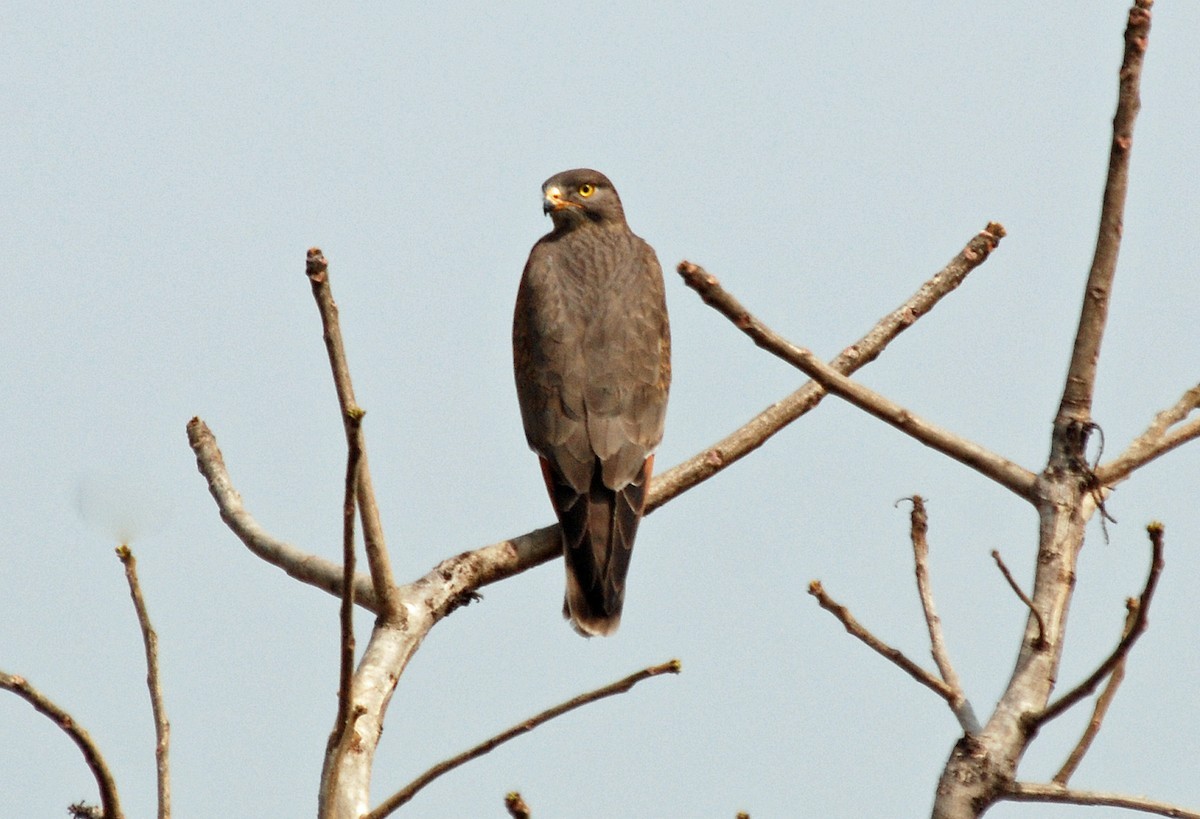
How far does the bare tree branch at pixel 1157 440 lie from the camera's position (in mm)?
3092

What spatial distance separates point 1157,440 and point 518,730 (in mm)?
1602

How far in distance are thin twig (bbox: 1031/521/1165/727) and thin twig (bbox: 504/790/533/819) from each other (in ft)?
3.43

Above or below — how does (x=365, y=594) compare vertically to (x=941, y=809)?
above

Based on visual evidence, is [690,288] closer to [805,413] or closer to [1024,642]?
[1024,642]

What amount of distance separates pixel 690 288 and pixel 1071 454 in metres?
0.88

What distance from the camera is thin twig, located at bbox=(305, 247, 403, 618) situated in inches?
111

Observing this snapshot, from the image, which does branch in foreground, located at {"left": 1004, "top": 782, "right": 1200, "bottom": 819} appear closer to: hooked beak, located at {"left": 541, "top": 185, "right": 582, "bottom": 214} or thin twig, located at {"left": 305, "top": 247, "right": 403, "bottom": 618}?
thin twig, located at {"left": 305, "top": 247, "right": 403, "bottom": 618}

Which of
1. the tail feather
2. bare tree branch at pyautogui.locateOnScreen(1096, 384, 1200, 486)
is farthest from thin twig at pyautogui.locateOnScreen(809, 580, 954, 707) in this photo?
the tail feather

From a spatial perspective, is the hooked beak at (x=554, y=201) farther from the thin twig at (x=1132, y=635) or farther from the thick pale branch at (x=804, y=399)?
the thin twig at (x=1132, y=635)

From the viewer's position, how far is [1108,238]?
3086mm

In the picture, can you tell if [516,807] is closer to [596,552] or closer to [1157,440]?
[1157,440]

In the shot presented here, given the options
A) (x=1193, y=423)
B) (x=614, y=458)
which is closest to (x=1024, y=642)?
(x=1193, y=423)

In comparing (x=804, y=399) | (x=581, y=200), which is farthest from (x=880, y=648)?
(x=581, y=200)

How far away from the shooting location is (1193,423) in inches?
124
